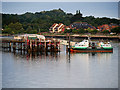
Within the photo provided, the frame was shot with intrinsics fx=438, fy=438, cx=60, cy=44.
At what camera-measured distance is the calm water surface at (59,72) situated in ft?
172

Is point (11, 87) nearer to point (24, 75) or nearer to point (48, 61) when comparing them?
point (24, 75)

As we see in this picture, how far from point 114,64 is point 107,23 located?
122 meters

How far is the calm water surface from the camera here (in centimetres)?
5256

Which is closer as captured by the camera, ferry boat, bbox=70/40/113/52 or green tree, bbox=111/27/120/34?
ferry boat, bbox=70/40/113/52

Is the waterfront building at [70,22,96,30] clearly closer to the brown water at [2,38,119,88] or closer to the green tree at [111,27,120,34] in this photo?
the green tree at [111,27,120,34]

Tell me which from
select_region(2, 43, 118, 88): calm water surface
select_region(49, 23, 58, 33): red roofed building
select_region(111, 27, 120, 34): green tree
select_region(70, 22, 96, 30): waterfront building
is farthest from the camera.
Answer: select_region(49, 23, 58, 33): red roofed building

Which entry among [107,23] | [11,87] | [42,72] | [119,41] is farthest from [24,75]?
[107,23]

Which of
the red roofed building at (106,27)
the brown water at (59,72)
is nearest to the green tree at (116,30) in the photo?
the red roofed building at (106,27)

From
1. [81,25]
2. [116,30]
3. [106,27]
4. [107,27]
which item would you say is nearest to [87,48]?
[116,30]

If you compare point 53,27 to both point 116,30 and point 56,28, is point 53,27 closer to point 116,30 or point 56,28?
point 56,28

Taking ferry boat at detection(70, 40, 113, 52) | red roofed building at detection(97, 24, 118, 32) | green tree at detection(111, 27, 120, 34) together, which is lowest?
ferry boat at detection(70, 40, 113, 52)

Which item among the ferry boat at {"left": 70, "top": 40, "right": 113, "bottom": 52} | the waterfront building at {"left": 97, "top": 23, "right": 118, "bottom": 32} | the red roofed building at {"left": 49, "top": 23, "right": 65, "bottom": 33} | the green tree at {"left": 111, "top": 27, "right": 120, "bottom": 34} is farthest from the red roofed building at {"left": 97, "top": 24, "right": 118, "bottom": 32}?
the ferry boat at {"left": 70, "top": 40, "right": 113, "bottom": 52}

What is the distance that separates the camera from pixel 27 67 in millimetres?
66750

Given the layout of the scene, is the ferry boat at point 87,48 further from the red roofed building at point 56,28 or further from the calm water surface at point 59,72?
the red roofed building at point 56,28
